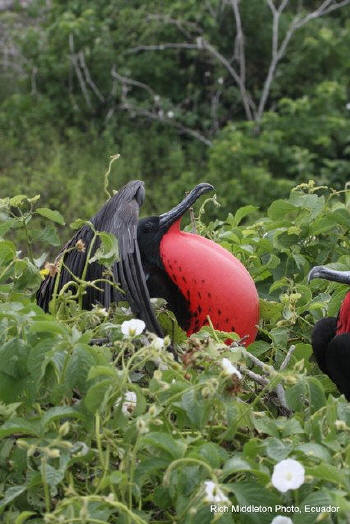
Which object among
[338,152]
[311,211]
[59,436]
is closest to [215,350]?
[59,436]

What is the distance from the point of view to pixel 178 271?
1430 millimetres

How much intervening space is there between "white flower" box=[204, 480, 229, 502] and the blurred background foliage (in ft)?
11.2

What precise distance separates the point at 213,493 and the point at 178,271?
2.06ft

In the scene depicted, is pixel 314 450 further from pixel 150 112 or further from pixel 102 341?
pixel 150 112

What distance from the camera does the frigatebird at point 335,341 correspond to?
1.24 m

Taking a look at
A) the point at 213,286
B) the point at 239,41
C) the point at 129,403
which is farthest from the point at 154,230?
the point at 239,41

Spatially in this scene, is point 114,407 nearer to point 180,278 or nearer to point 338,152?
point 180,278

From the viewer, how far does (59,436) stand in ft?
2.89

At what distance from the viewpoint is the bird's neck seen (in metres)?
1.29

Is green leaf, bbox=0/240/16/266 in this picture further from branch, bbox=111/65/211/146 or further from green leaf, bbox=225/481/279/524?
branch, bbox=111/65/211/146

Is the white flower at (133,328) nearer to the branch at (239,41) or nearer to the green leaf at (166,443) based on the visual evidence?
the green leaf at (166,443)

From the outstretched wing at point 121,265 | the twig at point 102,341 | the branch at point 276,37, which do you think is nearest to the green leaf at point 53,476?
the twig at point 102,341

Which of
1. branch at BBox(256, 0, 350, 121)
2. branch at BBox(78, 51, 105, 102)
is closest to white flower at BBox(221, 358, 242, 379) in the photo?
branch at BBox(256, 0, 350, 121)

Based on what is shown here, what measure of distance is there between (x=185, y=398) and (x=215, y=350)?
75 mm
